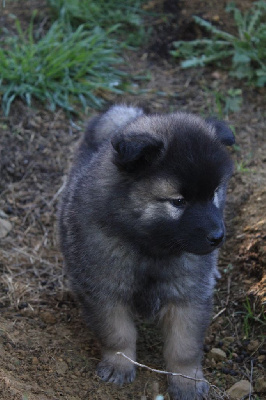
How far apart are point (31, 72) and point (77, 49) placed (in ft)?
2.24

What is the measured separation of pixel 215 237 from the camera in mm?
3887

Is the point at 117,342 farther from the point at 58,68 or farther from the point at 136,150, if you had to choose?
the point at 58,68

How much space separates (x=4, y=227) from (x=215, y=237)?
2789 mm

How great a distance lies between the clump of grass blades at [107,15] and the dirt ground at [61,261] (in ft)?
0.85

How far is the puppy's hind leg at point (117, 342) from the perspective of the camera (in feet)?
14.8

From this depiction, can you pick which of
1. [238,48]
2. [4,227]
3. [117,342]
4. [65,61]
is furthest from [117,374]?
[238,48]

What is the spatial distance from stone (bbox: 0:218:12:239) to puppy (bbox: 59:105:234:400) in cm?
129

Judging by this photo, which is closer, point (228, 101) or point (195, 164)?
point (195, 164)

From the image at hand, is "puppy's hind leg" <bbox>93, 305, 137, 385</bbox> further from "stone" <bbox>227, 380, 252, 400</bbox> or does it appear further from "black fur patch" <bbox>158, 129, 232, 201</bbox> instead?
"black fur patch" <bbox>158, 129, 232, 201</bbox>

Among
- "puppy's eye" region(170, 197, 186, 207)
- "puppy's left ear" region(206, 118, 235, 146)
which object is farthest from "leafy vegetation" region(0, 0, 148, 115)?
"puppy's eye" region(170, 197, 186, 207)

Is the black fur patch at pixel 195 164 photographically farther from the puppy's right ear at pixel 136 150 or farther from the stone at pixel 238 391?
the stone at pixel 238 391

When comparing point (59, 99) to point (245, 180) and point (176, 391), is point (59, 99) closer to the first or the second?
point (245, 180)

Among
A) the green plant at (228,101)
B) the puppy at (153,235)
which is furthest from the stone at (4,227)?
the green plant at (228,101)

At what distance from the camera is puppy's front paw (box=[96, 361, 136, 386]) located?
4.55 metres
